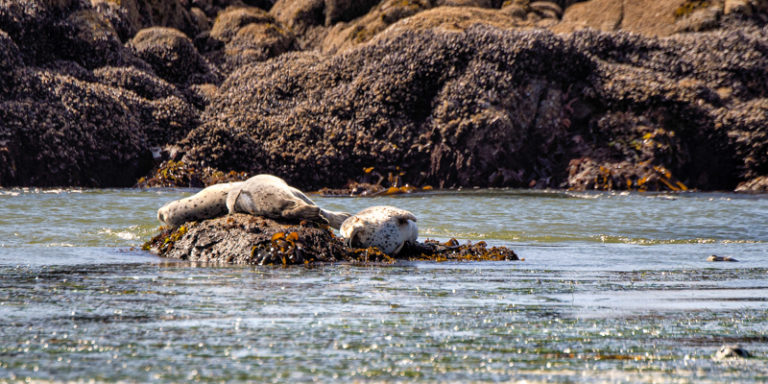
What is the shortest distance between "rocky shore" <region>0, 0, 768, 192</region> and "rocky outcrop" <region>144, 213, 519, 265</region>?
12.8 metres

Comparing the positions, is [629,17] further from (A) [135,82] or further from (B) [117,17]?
(B) [117,17]

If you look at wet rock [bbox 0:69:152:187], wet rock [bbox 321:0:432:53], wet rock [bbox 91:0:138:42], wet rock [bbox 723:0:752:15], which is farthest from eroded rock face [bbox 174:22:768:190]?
wet rock [bbox 91:0:138:42]

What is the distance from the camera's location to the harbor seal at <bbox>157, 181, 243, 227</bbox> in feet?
28.8

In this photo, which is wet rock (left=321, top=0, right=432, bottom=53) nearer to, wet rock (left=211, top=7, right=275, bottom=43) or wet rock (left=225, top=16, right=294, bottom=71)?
wet rock (left=225, top=16, right=294, bottom=71)

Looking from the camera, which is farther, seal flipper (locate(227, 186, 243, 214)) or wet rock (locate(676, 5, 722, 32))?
wet rock (locate(676, 5, 722, 32))

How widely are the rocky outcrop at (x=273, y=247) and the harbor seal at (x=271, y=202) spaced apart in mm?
117

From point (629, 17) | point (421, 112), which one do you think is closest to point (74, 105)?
point (421, 112)

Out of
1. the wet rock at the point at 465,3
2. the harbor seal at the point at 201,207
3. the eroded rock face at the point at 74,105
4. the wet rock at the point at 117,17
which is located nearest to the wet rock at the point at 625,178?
the eroded rock face at the point at 74,105

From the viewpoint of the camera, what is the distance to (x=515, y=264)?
7383 millimetres

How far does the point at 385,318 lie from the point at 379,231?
375 cm

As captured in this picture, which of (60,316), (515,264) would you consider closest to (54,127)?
(515,264)

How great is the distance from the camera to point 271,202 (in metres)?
7.98

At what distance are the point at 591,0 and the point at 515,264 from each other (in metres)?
26.4

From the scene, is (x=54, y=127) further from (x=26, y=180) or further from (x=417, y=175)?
(x=417, y=175)
